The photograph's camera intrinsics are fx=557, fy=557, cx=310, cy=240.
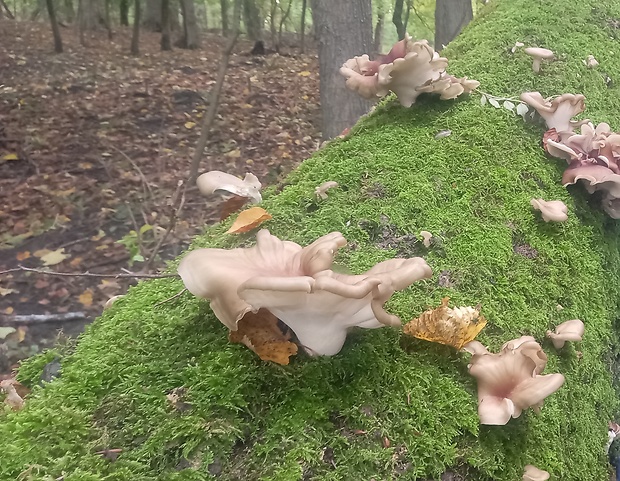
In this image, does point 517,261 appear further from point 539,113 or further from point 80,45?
point 80,45

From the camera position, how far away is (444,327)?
1730 millimetres

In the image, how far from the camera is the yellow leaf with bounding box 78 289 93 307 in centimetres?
543

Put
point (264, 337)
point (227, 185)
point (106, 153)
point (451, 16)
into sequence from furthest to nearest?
point (451, 16) < point (106, 153) < point (227, 185) < point (264, 337)

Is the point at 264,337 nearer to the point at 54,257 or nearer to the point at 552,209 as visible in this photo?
the point at 552,209

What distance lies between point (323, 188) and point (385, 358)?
3.22ft

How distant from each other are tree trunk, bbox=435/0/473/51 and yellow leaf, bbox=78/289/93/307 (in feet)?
22.2

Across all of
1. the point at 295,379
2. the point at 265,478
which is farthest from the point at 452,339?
the point at 265,478

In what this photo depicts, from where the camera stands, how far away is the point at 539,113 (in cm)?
295

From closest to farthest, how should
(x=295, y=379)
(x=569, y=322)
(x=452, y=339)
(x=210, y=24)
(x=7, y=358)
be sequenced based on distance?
(x=295, y=379), (x=452, y=339), (x=569, y=322), (x=7, y=358), (x=210, y=24)

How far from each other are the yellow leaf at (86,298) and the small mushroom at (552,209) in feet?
14.3

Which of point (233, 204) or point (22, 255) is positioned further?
point (22, 255)

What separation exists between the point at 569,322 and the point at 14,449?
6.07 feet

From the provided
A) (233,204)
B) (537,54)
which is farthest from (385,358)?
(537,54)

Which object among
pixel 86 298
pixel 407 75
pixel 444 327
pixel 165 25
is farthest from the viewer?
pixel 165 25
